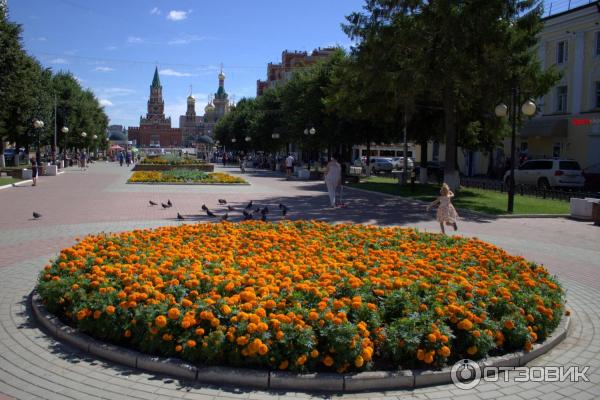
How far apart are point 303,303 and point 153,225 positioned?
877 cm

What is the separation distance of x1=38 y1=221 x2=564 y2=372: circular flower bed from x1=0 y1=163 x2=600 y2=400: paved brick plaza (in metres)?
0.33

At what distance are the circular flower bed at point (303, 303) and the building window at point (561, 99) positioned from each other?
105 ft

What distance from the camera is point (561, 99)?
3600 cm

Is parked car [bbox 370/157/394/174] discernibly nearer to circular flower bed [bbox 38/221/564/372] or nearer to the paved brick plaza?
the paved brick plaza

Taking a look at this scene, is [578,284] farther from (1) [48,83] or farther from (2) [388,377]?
(1) [48,83]

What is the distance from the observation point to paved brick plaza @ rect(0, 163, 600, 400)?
459cm

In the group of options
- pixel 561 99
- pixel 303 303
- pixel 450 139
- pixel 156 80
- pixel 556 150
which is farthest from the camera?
pixel 156 80

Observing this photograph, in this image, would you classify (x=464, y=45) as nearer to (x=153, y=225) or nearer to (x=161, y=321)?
(x=153, y=225)

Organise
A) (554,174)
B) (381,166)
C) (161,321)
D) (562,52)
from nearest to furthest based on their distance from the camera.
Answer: (161,321)
(554,174)
(562,52)
(381,166)

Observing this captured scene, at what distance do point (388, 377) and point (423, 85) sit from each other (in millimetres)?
18298

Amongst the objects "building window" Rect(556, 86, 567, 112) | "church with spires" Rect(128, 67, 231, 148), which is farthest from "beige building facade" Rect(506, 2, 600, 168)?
"church with spires" Rect(128, 67, 231, 148)

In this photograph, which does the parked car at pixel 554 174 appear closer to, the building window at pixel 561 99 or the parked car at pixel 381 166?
the building window at pixel 561 99

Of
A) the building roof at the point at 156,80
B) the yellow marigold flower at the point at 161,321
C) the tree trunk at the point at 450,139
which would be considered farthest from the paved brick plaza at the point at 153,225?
the building roof at the point at 156,80

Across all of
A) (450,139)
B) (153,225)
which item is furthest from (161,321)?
(450,139)
